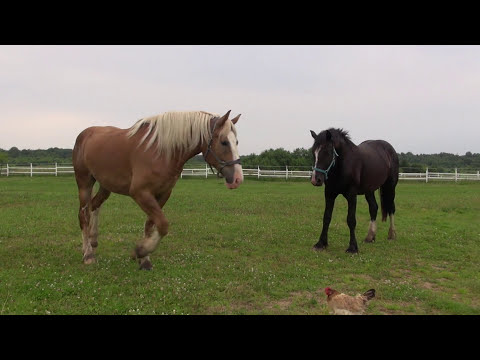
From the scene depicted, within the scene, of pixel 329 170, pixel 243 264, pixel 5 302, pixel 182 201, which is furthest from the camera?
pixel 182 201

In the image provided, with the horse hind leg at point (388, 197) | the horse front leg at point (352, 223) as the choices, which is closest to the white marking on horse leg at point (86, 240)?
the horse front leg at point (352, 223)

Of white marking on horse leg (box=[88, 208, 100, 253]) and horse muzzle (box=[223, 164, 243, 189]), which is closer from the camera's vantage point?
horse muzzle (box=[223, 164, 243, 189])

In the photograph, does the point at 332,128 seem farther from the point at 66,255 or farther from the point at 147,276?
the point at 66,255

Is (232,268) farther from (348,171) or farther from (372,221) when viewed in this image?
(372,221)

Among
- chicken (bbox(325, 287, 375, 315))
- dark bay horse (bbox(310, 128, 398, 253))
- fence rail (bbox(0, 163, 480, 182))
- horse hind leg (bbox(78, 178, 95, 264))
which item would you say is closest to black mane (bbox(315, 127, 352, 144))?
dark bay horse (bbox(310, 128, 398, 253))

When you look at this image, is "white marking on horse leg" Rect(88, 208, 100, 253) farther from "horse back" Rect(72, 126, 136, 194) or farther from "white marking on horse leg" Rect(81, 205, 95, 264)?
"horse back" Rect(72, 126, 136, 194)

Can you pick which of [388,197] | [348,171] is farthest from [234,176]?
[388,197]

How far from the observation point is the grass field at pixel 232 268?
4.32 meters

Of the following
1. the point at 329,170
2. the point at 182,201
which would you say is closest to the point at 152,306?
the point at 329,170

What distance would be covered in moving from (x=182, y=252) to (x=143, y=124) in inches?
113

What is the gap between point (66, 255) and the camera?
256 inches

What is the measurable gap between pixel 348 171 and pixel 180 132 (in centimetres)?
395

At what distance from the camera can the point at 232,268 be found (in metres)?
5.86

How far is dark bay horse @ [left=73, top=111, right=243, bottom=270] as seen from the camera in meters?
4.94
